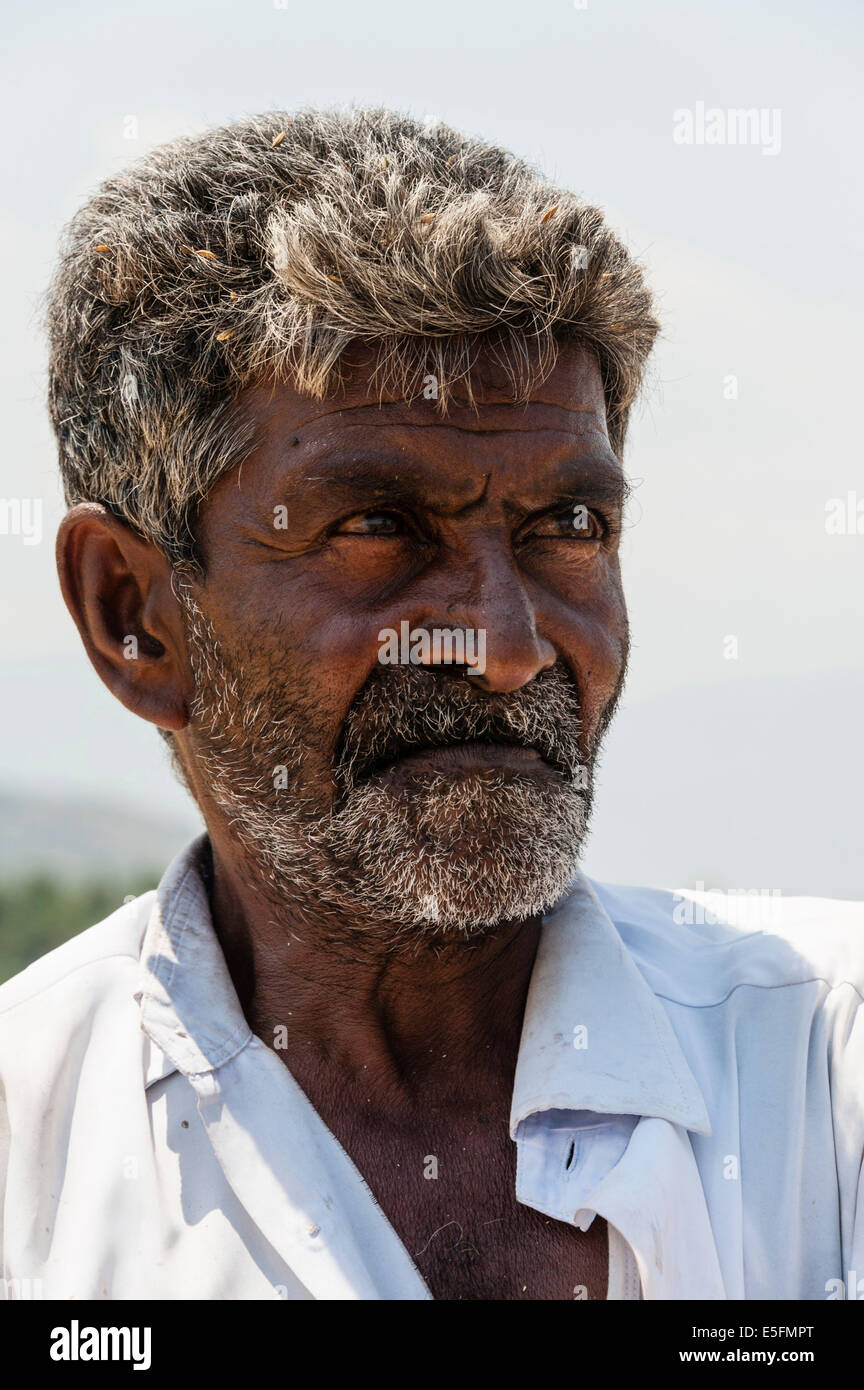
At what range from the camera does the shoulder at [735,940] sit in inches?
107

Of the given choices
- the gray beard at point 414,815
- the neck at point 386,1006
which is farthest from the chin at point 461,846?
the neck at point 386,1006

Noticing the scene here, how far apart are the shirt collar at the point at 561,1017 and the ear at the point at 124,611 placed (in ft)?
1.35

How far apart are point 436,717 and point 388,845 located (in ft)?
0.84

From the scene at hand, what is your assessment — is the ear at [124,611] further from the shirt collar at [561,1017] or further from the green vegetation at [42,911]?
the green vegetation at [42,911]

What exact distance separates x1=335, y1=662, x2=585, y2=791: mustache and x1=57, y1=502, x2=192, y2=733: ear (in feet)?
1.59

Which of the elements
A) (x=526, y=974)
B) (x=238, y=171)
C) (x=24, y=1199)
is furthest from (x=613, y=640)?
(x=24, y=1199)

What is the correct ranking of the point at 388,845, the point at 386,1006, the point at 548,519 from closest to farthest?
1. the point at 388,845
2. the point at 548,519
3. the point at 386,1006

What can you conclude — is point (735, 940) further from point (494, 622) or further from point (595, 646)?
point (494, 622)

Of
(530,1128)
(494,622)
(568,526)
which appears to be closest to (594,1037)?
(530,1128)

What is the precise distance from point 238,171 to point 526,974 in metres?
1.77

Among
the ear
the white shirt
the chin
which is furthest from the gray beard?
the white shirt

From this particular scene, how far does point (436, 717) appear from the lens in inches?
101

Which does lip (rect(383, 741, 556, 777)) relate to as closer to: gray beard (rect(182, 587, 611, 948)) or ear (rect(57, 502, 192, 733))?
gray beard (rect(182, 587, 611, 948))

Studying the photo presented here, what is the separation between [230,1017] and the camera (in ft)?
8.80
